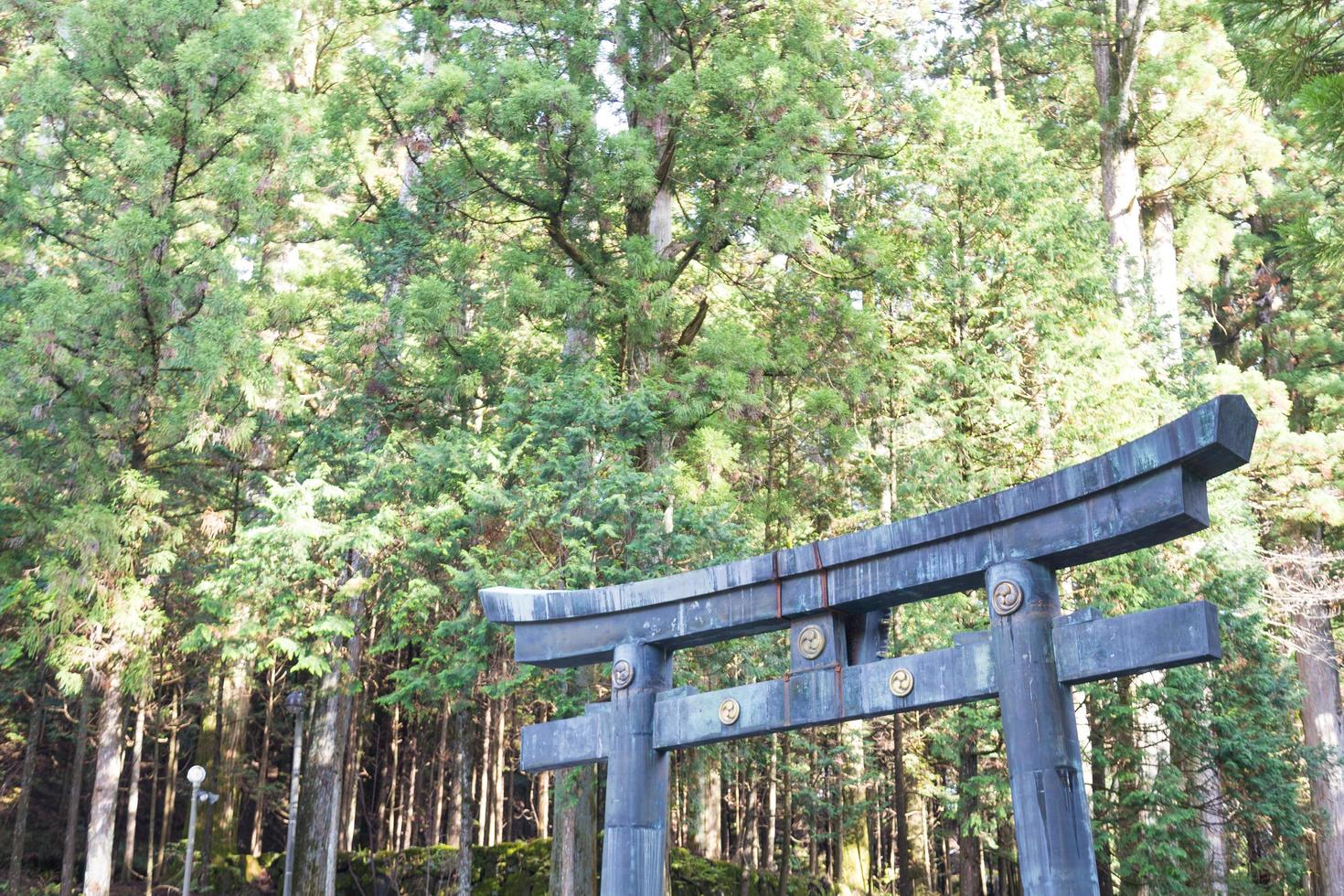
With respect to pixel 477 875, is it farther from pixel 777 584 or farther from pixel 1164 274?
pixel 1164 274

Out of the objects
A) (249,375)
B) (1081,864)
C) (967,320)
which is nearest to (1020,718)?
(1081,864)

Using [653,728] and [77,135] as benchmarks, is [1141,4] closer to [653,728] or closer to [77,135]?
[653,728]

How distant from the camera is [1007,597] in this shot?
16.3ft

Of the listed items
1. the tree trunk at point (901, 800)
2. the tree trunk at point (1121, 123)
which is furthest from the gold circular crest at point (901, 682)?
the tree trunk at point (1121, 123)

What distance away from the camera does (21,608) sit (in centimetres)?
1413

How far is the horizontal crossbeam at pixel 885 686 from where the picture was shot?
4.47 meters

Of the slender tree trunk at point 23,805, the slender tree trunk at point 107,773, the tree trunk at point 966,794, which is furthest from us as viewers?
the slender tree trunk at point 23,805

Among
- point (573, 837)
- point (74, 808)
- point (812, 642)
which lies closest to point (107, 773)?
point (573, 837)

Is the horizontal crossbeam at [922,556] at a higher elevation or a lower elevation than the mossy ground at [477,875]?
higher

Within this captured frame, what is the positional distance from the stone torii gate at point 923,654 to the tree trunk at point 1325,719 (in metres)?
8.13

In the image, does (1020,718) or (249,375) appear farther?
(249,375)

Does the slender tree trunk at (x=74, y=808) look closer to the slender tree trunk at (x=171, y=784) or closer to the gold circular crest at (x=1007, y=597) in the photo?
the slender tree trunk at (x=171, y=784)

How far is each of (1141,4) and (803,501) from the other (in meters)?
7.06

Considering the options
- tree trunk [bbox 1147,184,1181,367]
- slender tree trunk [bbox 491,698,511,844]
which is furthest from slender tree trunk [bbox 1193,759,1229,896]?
slender tree trunk [bbox 491,698,511,844]
